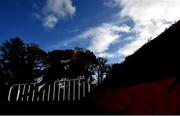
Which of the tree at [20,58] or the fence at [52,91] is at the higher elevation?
the tree at [20,58]

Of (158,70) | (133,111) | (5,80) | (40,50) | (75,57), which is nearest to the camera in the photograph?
(158,70)

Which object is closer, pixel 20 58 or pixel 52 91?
pixel 52 91

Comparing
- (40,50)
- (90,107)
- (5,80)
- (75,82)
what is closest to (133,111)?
(90,107)

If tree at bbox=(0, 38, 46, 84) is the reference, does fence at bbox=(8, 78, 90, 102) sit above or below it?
below

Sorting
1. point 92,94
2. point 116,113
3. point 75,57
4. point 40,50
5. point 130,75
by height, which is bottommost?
point 116,113

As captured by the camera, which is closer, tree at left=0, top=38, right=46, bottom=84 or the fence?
the fence

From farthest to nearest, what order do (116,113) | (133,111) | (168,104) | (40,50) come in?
Result: 1. (40,50)
2. (116,113)
3. (133,111)
4. (168,104)

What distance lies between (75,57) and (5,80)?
27360 mm

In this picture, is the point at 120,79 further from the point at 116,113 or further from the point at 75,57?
the point at 75,57

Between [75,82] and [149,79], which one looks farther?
[75,82]

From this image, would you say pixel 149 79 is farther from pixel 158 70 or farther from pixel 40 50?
pixel 40 50

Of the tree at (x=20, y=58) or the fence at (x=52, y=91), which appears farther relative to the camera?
the tree at (x=20, y=58)

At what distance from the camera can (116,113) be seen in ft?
13.2

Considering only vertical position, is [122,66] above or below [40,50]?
below
